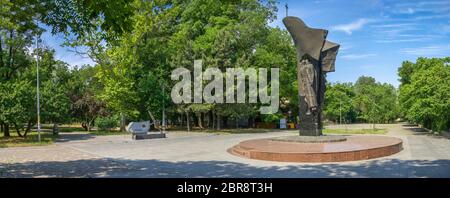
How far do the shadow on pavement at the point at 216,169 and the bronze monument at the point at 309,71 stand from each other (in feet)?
16.8

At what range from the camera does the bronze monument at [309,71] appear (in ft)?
61.6

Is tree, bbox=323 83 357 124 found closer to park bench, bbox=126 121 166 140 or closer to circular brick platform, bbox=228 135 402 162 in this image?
park bench, bbox=126 121 166 140

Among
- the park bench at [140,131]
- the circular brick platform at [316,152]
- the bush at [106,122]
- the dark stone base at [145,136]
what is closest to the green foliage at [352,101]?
the bush at [106,122]

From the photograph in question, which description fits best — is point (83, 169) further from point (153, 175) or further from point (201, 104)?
point (201, 104)

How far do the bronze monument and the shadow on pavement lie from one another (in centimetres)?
512

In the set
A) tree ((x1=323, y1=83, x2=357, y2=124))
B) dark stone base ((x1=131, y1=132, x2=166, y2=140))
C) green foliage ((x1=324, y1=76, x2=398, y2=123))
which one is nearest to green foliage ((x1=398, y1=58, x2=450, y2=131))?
dark stone base ((x1=131, y1=132, x2=166, y2=140))

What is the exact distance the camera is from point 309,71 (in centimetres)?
1878

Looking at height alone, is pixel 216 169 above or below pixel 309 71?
below

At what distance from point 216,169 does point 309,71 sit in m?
8.04

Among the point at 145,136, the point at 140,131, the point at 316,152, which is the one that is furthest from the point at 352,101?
the point at 316,152

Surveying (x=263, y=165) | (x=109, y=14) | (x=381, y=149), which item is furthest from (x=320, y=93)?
(x=109, y=14)

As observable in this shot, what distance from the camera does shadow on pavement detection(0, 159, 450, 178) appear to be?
11406mm

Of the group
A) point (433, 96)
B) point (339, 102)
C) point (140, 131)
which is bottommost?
point (140, 131)

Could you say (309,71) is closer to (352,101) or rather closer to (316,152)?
(316,152)
